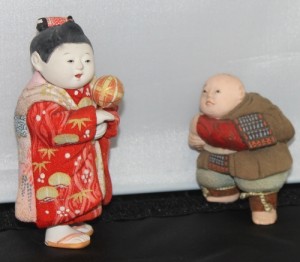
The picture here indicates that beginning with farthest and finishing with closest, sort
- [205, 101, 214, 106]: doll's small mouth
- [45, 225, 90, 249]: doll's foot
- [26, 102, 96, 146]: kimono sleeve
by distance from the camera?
[205, 101, 214, 106]: doll's small mouth < [45, 225, 90, 249]: doll's foot < [26, 102, 96, 146]: kimono sleeve

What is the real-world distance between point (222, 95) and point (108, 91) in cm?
33

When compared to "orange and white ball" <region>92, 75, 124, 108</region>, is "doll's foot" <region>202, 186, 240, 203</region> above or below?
below

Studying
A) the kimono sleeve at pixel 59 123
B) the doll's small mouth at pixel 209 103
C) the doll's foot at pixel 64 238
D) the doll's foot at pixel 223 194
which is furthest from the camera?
the doll's foot at pixel 223 194

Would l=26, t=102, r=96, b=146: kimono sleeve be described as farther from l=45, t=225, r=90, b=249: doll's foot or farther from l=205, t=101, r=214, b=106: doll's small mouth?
l=205, t=101, r=214, b=106: doll's small mouth

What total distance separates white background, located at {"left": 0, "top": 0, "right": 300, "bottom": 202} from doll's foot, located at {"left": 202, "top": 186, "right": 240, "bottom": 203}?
14 centimetres

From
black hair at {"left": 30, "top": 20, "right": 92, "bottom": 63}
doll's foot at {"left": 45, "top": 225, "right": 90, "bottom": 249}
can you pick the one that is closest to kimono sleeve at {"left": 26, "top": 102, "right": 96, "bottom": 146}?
black hair at {"left": 30, "top": 20, "right": 92, "bottom": 63}

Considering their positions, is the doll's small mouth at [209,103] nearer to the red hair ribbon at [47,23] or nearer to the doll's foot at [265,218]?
the doll's foot at [265,218]

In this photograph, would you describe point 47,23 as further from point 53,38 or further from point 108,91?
point 108,91

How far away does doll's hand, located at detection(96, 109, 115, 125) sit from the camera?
1.58 m

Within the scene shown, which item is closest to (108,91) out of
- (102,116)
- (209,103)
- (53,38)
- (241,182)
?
(102,116)

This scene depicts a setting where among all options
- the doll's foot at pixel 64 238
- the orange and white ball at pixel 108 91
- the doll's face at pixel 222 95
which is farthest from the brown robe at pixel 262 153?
the doll's foot at pixel 64 238

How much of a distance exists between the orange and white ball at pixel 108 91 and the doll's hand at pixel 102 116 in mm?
28

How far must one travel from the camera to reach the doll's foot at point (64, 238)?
166cm

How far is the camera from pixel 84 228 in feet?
5.75
